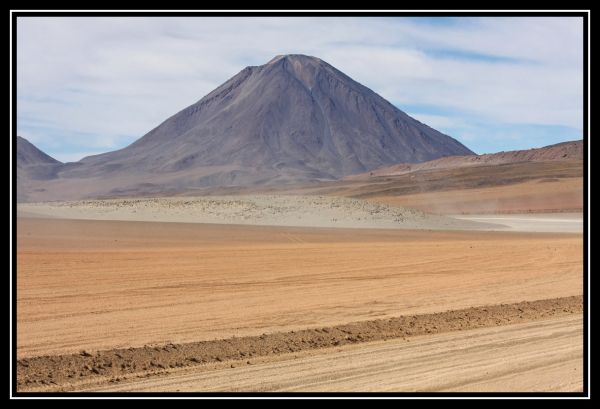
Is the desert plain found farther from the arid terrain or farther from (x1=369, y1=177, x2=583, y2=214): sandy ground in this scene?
(x1=369, y1=177, x2=583, y2=214): sandy ground

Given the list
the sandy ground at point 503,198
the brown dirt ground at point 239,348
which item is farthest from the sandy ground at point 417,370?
the sandy ground at point 503,198

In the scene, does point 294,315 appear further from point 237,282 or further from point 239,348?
point 237,282

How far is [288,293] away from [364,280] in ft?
10.3

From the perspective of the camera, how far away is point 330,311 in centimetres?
1439

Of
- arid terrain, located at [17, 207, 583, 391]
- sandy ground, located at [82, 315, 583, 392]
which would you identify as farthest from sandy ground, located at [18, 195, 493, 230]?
sandy ground, located at [82, 315, 583, 392]

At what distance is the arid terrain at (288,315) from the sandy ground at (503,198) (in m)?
65.7

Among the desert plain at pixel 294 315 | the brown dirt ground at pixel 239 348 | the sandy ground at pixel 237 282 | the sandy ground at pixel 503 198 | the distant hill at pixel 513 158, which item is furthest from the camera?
the distant hill at pixel 513 158

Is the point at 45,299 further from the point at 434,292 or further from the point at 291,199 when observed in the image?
the point at 291,199

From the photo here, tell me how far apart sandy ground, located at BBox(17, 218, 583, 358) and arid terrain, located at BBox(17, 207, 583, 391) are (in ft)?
0.16

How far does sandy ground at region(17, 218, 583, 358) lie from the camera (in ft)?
41.4

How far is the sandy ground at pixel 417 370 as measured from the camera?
859 centimetres

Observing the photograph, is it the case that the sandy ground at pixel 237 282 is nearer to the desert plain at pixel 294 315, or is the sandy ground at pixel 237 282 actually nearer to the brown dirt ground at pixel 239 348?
the desert plain at pixel 294 315

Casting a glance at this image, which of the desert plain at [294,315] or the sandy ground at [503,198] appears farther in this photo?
the sandy ground at [503,198]
